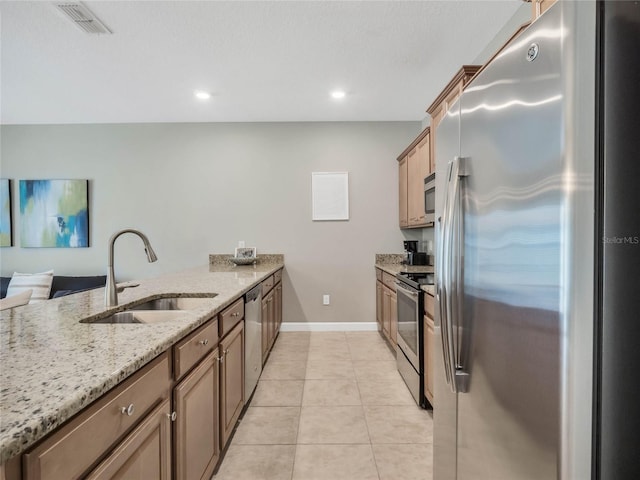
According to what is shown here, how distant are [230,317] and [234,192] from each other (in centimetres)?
271

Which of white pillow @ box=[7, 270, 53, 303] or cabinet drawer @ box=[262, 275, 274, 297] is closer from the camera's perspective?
cabinet drawer @ box=[262, 275, 274, 297]

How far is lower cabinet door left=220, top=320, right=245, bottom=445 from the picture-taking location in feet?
5.28

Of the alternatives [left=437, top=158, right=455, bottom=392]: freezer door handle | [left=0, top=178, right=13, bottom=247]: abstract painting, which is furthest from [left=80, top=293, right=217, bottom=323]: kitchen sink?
[left=0, top=178, right=13, bottom=247]: abstract painting

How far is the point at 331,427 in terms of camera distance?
201cm

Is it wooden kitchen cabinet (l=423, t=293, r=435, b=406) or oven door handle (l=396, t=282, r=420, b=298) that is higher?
oven door handle (l=396, t=282, r=420, b=298)

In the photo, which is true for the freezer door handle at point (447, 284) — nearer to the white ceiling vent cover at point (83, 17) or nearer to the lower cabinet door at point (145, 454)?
the lower cabinet door at point (145, 454)

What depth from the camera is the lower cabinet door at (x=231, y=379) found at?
5.28 feet

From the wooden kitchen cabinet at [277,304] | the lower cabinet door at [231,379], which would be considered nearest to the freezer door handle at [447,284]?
the lower cabinet door at [231,379]

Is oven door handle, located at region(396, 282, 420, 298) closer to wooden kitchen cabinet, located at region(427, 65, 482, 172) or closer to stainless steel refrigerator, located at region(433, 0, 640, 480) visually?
wooden kitchen cabinet, located at region(427, 65, 482, 172)

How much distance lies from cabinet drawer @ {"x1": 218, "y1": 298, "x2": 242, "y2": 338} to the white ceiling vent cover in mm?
2238

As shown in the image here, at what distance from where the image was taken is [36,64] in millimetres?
2754

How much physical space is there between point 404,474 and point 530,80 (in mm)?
1843

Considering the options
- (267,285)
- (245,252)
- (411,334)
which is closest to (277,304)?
(267,285)

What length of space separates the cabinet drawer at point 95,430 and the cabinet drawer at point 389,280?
2454mm
